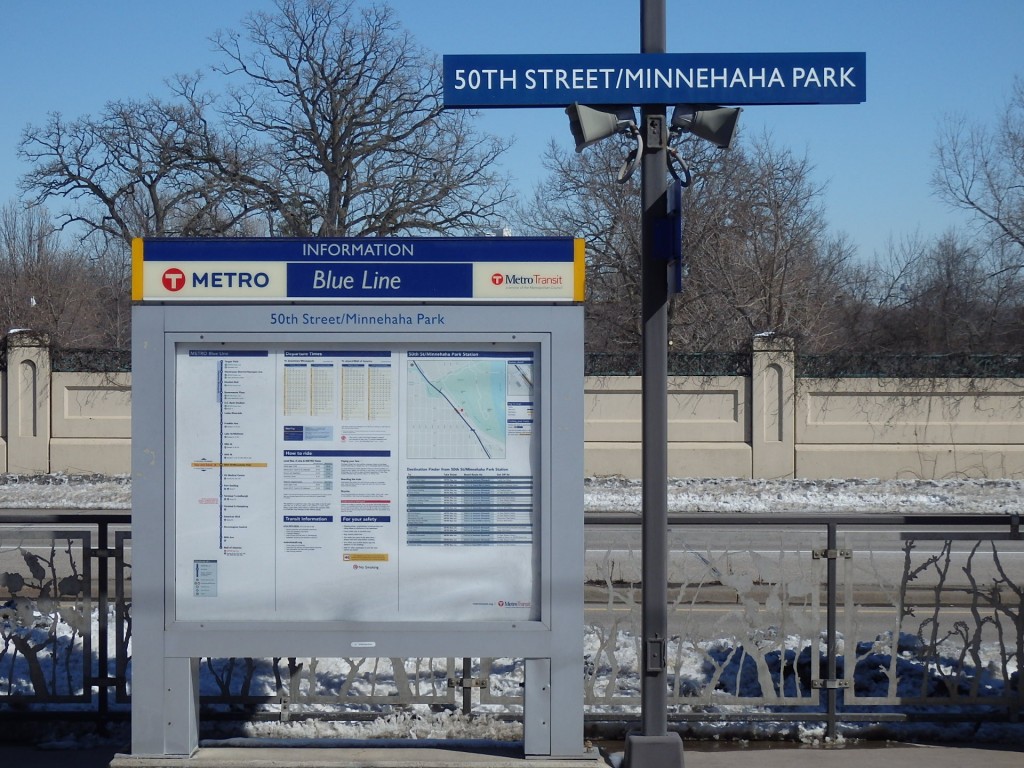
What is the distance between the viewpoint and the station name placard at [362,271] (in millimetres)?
4926

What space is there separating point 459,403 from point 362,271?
0.76 meters

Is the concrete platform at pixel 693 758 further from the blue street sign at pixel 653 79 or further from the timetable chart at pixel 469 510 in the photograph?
the blue street sign at pixel 653 79

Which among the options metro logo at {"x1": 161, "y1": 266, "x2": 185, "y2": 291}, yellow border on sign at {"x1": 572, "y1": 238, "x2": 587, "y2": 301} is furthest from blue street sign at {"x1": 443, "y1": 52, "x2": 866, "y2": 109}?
metro logo at {"x1": 161, "y1": 266, "x2": 185, "y2": 291}

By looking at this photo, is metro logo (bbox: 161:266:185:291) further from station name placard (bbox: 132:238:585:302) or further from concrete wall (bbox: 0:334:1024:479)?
concrete wall (bbox: 0:334:1024:479)

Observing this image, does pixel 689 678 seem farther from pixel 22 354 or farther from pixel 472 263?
pixel 22 354

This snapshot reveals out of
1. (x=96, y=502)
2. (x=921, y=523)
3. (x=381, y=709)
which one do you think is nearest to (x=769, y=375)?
(x=96, y=502)

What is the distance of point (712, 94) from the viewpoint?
497 cm

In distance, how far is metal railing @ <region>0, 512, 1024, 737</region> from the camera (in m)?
5.96

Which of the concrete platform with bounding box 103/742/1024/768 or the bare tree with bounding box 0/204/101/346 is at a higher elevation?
the bare tree with bounding box 0/204/101/346

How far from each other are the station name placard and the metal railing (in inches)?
70.2

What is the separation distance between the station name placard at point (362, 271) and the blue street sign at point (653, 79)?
71 cm

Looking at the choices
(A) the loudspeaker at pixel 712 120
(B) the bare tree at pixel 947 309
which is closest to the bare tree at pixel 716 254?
(B) the bare tree at pixel 947 309

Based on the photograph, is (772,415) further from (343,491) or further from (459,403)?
(343,491)

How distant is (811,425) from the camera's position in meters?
21.6
